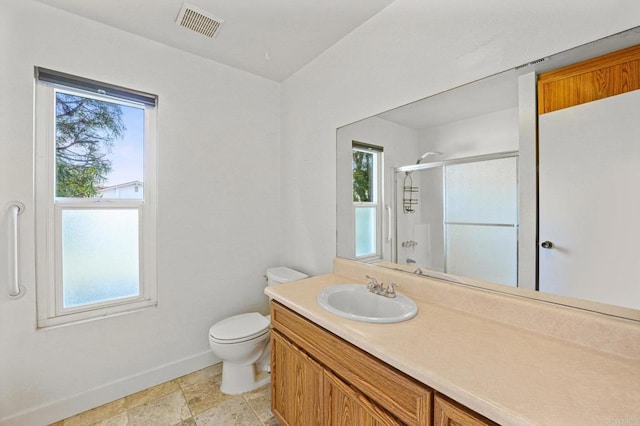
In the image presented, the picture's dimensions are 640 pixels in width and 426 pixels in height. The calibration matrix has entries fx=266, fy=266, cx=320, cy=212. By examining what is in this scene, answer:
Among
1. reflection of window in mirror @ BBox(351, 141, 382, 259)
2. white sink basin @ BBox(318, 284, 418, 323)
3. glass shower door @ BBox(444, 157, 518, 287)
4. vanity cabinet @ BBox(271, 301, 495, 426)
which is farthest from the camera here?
reflection of window in mirror @ BBox(351, 141, 382, 259)

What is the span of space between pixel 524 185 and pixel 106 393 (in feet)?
8.73

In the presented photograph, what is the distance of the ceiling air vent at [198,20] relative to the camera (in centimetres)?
159

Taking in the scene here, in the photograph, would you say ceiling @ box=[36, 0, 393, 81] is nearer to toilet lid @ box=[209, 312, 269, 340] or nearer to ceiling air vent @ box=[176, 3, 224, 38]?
ceiling air vent @ box=[176, 3, 224, 38]

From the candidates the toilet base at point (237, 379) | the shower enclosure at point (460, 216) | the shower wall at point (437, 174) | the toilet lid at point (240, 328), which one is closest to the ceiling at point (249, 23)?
the shower wall at point (437, 174)

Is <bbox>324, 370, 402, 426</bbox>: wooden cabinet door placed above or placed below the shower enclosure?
below

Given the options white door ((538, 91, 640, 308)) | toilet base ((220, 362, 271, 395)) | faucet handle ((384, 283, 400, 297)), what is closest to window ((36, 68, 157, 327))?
toilet base ((220, 362, 271, 395))

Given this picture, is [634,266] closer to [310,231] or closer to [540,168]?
[540,168]

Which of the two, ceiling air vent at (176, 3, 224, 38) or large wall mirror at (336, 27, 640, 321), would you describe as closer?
large wall mirror at (336, 27, 640, 321)

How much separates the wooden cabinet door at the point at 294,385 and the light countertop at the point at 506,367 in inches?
11.2

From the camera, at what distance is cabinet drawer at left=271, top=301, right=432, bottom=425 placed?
0.81 metres

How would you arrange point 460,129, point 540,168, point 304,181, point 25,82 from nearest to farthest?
point 540,168 < point 460,129 < point 25,82 < point 304,181

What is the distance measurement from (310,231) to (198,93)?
1.40m

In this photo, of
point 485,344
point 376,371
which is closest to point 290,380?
point 376,371

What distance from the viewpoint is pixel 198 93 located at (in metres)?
2.08
